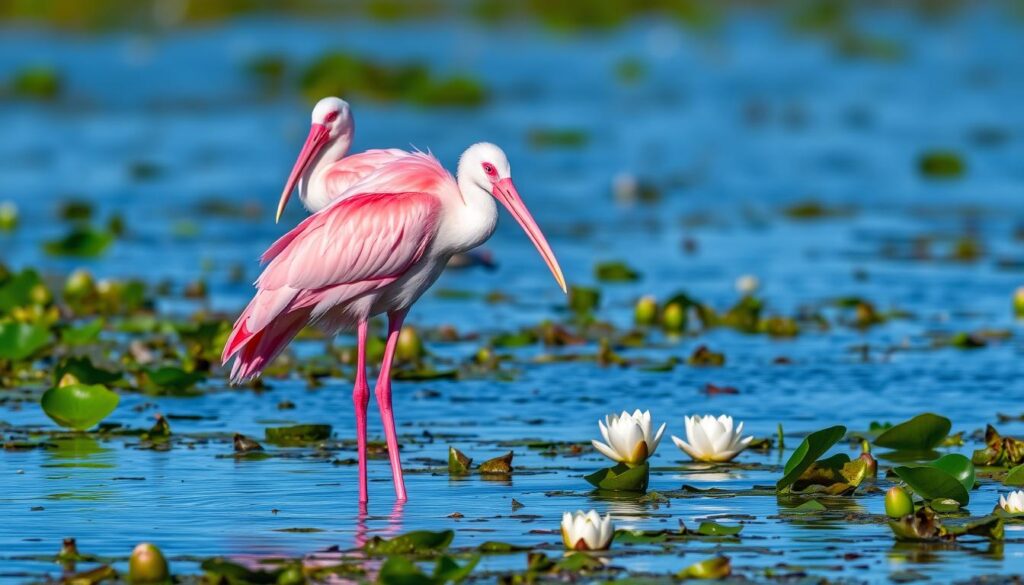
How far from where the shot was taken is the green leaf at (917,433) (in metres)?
8.26

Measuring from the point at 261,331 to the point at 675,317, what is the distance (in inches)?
172

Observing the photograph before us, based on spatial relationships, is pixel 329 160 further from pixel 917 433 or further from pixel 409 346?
pixel 917 433

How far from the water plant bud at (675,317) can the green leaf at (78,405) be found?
4248 millimetres

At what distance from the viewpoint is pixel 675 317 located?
→ 11898 mm

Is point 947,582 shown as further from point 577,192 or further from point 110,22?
point 110,22

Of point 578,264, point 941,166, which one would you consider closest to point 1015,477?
point 578,264

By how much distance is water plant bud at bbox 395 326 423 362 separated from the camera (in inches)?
427

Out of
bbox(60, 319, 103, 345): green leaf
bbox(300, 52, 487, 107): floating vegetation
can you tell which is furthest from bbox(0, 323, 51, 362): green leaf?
bbox(300, 52, 487, 107): floating vegetation

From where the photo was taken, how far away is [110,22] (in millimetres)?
39688

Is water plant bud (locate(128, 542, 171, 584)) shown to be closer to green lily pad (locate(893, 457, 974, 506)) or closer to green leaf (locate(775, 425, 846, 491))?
green leaf (locate(775, 425, 846, 491))

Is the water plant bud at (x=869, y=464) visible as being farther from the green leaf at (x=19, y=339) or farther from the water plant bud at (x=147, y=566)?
the green leaf at (x=19, y=339)

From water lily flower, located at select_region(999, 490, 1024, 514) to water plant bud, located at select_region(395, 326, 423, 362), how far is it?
15.0ft

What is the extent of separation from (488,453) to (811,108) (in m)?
19.5

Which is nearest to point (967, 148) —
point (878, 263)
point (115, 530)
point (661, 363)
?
point (878, 263)
